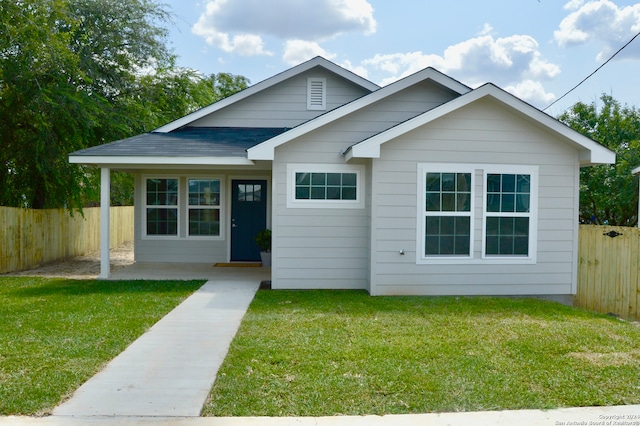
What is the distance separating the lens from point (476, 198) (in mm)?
8844

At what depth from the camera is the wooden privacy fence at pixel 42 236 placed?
1164 cm

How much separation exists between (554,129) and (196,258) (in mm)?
8368

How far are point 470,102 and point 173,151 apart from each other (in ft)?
17.5

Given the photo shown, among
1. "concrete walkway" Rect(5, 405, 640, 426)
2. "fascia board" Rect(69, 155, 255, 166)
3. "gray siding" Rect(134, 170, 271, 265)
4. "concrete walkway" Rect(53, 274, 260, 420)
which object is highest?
"fascia board" Rect(69, 155, 255, 166)

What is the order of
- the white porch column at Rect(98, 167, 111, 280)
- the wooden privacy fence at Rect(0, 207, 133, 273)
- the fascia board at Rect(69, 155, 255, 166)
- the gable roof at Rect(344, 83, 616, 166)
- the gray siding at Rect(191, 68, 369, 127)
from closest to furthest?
the gable roof at Rect(344, 83, 616, 166)
the fascia board at Rect(69, 155, 255, 166)
the white porch column at Rect(98, 167, 111, 280)
the wooden privacy fence at Rect(0, 207, 133, 273)
the gray siding at Rect(191, 68, 369, 127)

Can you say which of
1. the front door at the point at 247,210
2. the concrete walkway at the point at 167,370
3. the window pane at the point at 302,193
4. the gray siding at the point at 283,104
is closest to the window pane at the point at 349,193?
the window pane at the point at 302,193

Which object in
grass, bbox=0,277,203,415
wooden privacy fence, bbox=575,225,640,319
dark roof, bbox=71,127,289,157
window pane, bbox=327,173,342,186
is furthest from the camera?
dark roof, bbox=71,127,289,157

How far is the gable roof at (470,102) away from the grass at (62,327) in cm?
377

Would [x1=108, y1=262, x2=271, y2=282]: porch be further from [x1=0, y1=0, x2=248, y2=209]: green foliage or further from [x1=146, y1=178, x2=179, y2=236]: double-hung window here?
[x1=0, y1=0, x2=248, y2=209]: green foliage

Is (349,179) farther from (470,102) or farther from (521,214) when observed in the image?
(521,214)

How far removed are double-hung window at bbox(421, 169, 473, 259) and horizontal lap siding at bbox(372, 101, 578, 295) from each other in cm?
15

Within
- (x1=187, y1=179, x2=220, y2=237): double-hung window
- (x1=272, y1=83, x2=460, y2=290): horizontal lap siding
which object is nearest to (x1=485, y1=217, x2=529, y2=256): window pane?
(x1=272, y1=83, x2=460, y2=290): horizontal lap siding

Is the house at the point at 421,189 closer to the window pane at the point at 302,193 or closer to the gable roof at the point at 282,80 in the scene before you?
the window pane at the point at 302,193

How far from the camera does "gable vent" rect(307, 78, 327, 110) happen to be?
1239cm
